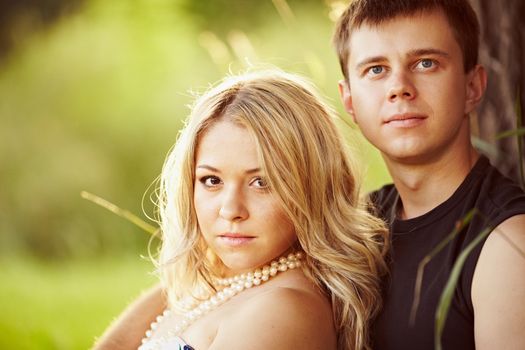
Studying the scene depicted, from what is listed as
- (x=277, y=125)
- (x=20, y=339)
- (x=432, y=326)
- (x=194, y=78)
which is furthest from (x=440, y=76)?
(x=194, y=78)

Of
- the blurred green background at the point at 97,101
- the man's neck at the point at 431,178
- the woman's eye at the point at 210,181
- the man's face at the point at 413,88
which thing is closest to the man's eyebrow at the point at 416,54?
the man's face at the point at 413,88

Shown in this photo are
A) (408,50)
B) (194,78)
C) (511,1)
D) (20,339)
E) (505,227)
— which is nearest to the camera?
(505,227)

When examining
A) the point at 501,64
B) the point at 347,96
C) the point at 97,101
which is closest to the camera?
the point at 347,96

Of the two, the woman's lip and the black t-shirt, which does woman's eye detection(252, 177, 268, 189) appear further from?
the black t-shirt

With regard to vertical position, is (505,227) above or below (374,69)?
below

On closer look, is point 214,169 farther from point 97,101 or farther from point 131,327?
point 97,101

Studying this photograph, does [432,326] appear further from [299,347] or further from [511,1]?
[511,1]

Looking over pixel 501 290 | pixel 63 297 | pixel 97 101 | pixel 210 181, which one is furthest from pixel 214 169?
pixel 97 101

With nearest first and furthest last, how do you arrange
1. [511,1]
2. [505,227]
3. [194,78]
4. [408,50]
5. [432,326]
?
[505,227] < [432,326] < [408,50] < [511,1] < [194,78]

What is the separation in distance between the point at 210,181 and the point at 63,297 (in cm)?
447

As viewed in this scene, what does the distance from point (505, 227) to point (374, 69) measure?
2.16 feet

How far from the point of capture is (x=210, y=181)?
243cm

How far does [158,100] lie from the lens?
893 centimetres

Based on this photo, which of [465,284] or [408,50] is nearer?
[465,284]
